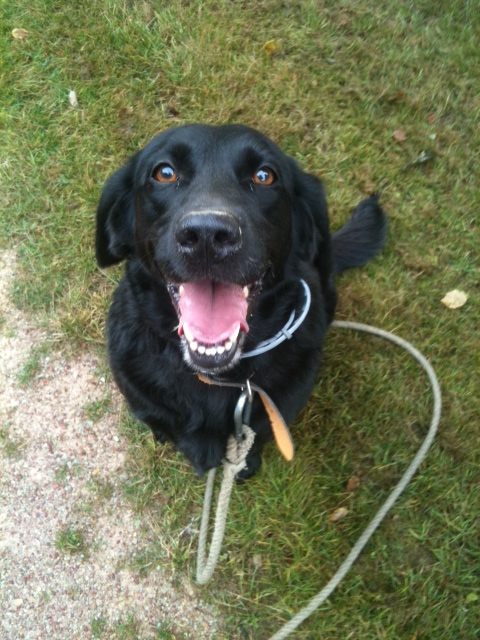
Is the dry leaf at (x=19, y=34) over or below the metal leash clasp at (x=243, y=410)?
over

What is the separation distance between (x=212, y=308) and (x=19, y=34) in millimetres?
2810

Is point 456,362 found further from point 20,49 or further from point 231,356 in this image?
point 20,49

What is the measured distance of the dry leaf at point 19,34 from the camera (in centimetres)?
337

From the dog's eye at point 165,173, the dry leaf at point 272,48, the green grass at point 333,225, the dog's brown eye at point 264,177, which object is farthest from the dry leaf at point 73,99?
the dog's brown eye at point 264,177

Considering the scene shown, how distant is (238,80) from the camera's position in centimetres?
331

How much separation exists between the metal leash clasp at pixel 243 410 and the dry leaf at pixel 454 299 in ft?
5.11

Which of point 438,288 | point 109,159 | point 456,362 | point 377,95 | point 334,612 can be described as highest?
point 377,95

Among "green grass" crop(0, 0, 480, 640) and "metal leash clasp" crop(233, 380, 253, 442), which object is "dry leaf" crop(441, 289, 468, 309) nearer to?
"green grass" crop(0, 0, 480, 640)

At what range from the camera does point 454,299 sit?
296 cm

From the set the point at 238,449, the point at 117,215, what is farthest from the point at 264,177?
the point at 238,449

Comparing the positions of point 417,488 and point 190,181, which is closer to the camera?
point 190,181

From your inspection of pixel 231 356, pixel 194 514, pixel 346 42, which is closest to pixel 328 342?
pixel 194 514

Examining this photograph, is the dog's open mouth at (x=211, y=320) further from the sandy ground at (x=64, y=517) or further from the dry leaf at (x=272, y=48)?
the dry leaf at (x=272, y=48)

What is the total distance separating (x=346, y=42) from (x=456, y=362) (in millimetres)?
2186
